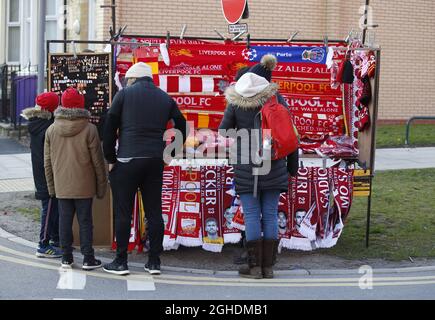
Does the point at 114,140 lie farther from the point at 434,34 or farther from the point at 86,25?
the point at 434,34

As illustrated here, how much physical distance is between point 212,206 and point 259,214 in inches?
32.8

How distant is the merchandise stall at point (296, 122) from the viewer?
24.8 feet

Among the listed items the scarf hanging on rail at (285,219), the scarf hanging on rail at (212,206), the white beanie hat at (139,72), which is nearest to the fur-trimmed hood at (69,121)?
the white beanie hat at (139,72)

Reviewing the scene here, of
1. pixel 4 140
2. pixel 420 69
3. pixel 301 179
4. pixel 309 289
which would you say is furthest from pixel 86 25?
pixel 309 289

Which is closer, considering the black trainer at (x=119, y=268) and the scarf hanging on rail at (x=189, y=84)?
the black trainer at (x=119, y=268)

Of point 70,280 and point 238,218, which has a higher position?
point 238,218

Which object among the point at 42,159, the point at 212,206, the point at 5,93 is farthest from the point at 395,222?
the point at 5,93

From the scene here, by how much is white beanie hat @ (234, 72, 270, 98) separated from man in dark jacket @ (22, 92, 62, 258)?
6.06ft

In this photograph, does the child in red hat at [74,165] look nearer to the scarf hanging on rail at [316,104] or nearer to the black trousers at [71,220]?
the black trousers at [71,220]

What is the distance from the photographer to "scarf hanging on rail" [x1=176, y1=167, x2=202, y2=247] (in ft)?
24.7

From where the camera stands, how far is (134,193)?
22.1 ft

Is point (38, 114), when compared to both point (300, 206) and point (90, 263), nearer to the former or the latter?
point (90, 263)

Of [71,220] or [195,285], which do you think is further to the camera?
[71,220]

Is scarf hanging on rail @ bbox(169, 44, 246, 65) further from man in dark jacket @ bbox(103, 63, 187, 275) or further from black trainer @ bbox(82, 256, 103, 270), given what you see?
black trainer @ bbox(82, 256, 103, 270)
